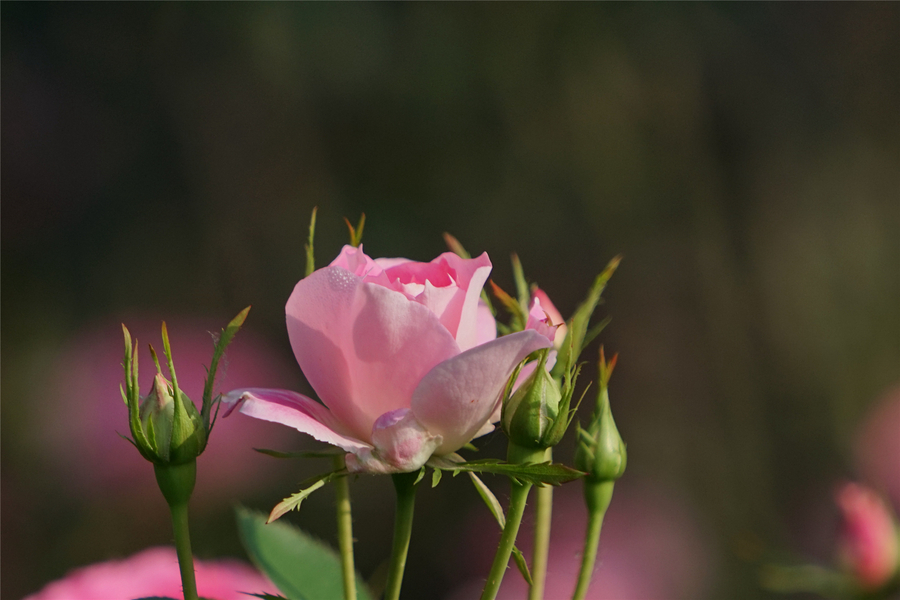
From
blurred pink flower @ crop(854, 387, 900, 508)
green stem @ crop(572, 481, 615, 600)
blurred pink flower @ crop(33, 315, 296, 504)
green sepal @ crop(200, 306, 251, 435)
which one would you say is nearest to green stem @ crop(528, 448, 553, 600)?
green stem @ crop(572, 481, 615, 600)

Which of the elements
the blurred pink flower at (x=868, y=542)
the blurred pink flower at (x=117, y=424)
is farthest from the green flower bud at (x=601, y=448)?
the blurred pink flower at (x=117, y=424)

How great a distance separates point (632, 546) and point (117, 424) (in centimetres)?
90

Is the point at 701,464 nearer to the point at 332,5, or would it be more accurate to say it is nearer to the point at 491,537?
the point at 491,537

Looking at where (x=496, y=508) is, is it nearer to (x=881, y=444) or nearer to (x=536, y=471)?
(x=536, y=471)

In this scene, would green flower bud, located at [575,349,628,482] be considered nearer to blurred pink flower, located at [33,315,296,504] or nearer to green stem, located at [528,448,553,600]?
green stem, located at [528,448,553,600]

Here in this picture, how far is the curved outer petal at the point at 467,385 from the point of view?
0.64ft

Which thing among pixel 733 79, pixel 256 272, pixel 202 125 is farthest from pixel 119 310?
pixel 733 79

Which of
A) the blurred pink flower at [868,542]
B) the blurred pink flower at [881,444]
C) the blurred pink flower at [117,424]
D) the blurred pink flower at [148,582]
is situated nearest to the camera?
the blurred pink flower at [148,582]

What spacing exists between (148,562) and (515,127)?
1238 millimetres

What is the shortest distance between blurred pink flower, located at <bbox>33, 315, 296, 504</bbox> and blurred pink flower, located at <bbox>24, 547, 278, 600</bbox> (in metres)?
0.63

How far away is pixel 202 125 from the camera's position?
149 centimetres

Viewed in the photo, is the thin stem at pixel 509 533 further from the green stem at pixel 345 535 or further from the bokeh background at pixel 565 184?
the bokeh background at pixel 565 184

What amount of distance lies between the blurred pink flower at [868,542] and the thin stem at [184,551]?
0.53m

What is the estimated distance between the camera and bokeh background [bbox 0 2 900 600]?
1.41 metres
